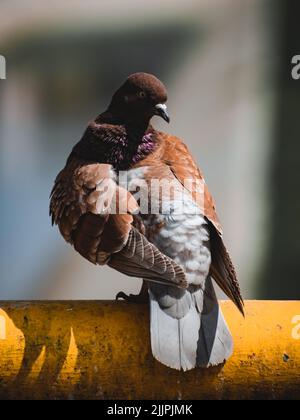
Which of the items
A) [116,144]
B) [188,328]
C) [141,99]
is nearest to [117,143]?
[116,144]

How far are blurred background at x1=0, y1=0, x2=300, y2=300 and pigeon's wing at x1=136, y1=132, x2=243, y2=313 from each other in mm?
3518

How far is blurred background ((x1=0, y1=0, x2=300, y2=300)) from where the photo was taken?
27.4ft

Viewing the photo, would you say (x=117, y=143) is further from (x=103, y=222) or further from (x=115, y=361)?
(x=115, y=361)

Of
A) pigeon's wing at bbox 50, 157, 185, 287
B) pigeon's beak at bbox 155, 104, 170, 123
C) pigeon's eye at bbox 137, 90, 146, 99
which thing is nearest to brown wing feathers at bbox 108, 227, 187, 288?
pigeon's wing at bbox 50, 157, 185, 287

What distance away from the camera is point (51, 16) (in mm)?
8695

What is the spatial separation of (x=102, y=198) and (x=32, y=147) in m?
4.27

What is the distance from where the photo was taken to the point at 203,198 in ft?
14.2

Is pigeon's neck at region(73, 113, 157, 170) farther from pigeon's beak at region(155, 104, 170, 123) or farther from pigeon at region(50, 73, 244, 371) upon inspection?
pigeon's beak at region(155, 104, 170, 123)

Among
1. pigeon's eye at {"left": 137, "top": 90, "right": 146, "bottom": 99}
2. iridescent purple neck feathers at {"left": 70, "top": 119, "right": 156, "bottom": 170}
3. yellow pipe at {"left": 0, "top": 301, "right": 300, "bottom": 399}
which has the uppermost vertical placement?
pigeon's eye at {"left": 137, "top": 90, "right": 146, "bottom": 99}

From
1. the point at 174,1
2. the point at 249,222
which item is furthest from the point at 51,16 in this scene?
the point at 249,222

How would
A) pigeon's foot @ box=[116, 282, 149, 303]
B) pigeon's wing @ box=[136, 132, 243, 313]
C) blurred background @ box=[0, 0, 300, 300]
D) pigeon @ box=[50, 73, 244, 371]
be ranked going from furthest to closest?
blurred background @ box=[0, 0, 300, 300], pigeon's foot @ box=[116, 282, 149, 303], pigeon's wing @ box=[136, 132, 243, 313], pigeon @ box=[50, 73, 244, 371]

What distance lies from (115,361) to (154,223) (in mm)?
778

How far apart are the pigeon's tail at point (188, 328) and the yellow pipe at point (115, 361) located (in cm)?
7
